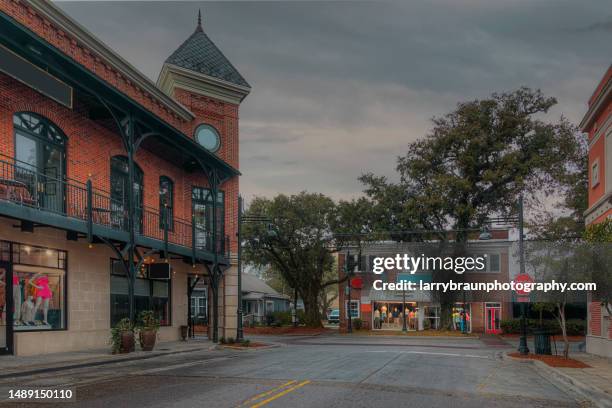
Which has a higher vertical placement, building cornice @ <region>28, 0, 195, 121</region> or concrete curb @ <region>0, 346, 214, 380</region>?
building cornice @ <region>28, 0, 195, 121</region>

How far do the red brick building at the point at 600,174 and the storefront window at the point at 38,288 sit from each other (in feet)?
61.0

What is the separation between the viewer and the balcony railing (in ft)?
61.4

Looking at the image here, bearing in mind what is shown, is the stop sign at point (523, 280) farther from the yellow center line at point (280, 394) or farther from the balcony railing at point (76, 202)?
the balcony railing at point (76, 202)

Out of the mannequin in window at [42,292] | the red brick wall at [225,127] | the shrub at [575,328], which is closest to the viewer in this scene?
the mannequin in window at [42,292]

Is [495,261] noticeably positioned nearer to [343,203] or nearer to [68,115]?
[343,203]

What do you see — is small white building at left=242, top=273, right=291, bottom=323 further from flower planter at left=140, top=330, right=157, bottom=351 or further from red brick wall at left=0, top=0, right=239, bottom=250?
flower planter at left=140, top=330, right=157, bottom=351

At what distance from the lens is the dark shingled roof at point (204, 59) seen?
1330 inches

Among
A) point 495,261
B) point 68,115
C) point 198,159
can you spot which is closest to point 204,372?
point 68,115

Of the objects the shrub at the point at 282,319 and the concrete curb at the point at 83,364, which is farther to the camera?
the shrub at the point at 282,319

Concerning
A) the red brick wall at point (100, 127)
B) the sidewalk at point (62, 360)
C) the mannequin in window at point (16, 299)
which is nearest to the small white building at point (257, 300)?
the red brick wall at point (100, 127)

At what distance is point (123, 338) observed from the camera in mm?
21406

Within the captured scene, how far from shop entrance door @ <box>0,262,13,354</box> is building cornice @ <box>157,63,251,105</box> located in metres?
16.0

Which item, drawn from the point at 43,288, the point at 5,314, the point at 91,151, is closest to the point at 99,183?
the point at 91,151

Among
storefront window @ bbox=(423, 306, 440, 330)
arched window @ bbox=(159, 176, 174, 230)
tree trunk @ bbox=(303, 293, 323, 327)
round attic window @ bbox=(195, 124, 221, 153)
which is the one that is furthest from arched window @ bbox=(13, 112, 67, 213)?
storefront window @ bbox=(423, 306, 440, 330)
